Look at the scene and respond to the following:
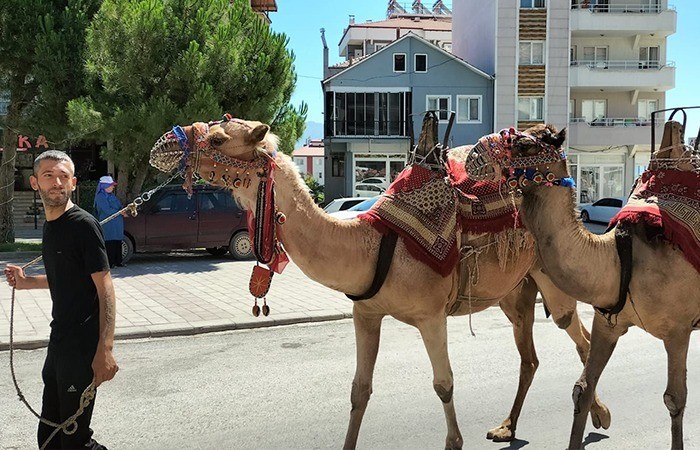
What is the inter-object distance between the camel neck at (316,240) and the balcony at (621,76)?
36.1 meters

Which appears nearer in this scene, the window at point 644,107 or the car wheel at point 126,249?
the car wheel at point 126,249

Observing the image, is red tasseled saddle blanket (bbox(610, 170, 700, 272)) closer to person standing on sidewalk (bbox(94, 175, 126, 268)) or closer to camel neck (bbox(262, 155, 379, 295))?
camel neck (bbox(262, 155, 379, 295))

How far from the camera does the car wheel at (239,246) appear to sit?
1658 cm

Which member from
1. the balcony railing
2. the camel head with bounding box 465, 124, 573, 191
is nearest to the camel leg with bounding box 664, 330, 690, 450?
the camel head with bounding box 465, 124, 573, 191

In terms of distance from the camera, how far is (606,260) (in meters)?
3.60

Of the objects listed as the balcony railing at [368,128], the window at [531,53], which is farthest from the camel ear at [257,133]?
the window at [531,53]

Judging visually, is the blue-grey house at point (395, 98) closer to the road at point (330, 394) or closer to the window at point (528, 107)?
the window at point (528, 107)

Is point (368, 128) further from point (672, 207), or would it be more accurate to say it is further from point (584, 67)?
point (672, 207)

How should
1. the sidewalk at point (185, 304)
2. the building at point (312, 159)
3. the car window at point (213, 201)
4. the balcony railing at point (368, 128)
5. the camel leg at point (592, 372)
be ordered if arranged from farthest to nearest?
the building at point (312, 159)
the balcony railing at point (368, 128)
the car window at point (213, 201)
the sidewalk at point (185, 304)
the camel leg at point (592, 372)

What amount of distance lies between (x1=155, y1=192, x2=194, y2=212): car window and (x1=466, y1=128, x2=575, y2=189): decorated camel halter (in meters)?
13.2

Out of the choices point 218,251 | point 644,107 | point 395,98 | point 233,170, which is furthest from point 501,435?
point 644,107

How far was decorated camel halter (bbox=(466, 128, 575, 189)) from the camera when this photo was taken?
3.45 metres

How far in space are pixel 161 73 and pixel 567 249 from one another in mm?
14287

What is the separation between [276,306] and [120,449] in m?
5.57
